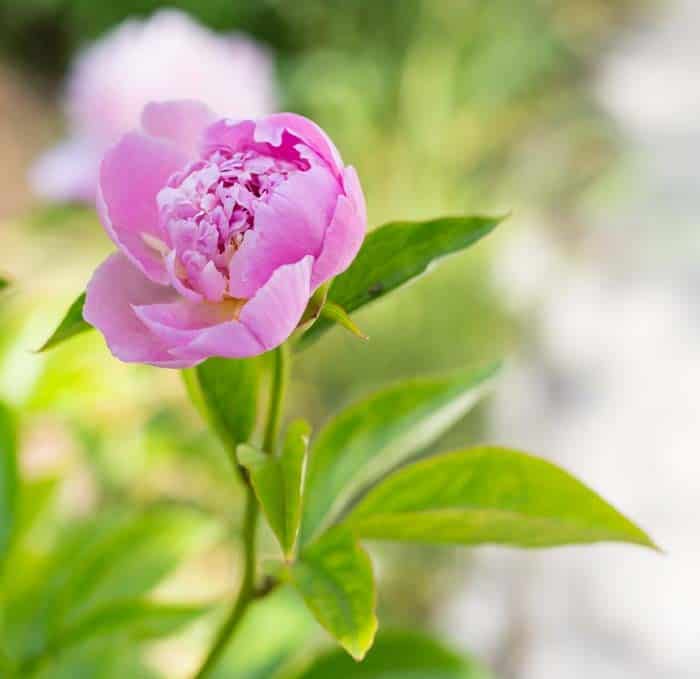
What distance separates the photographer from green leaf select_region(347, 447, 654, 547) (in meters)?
0.36

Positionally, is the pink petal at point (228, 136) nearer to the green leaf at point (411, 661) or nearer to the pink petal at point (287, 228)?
the pink petal at point (287, 228)

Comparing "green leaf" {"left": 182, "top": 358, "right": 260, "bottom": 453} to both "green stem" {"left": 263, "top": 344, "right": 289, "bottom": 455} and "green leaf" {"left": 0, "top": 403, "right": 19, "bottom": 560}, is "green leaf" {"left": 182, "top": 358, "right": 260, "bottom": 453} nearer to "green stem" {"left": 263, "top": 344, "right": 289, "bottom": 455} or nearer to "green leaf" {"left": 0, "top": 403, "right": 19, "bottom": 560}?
"green stem" {"left": 263, "top": 344, "right": 289, "bottom": 455}

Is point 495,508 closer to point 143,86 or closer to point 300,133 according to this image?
point 300,133

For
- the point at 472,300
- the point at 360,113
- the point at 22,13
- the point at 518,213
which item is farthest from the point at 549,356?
the point at 22,13

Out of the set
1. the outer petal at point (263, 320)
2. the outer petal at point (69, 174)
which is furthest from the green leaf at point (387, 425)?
the outer petal at point (69, 174)

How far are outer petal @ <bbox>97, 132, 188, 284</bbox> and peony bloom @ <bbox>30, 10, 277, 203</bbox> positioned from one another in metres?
0.57

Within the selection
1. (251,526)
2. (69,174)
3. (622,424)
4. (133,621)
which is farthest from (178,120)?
(622,424)

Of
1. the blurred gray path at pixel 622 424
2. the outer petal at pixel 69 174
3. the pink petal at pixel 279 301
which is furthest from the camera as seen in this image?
the blurred gray path at pixel 622 424

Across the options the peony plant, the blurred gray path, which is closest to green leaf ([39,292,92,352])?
the peony plant

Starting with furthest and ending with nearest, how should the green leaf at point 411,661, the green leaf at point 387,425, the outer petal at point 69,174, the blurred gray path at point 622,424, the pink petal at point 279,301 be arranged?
the blurred gray path at point 622,424 → the outer petal at point 69,174 → the green leaf at point 411,661 → the green leaf at point 387,425 → the pink petal at point 279,301

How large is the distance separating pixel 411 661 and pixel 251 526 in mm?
211

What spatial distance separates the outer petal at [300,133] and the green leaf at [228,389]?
0.08 metres

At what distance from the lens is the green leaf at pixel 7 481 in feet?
1.70

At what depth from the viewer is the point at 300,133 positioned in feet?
1.07
